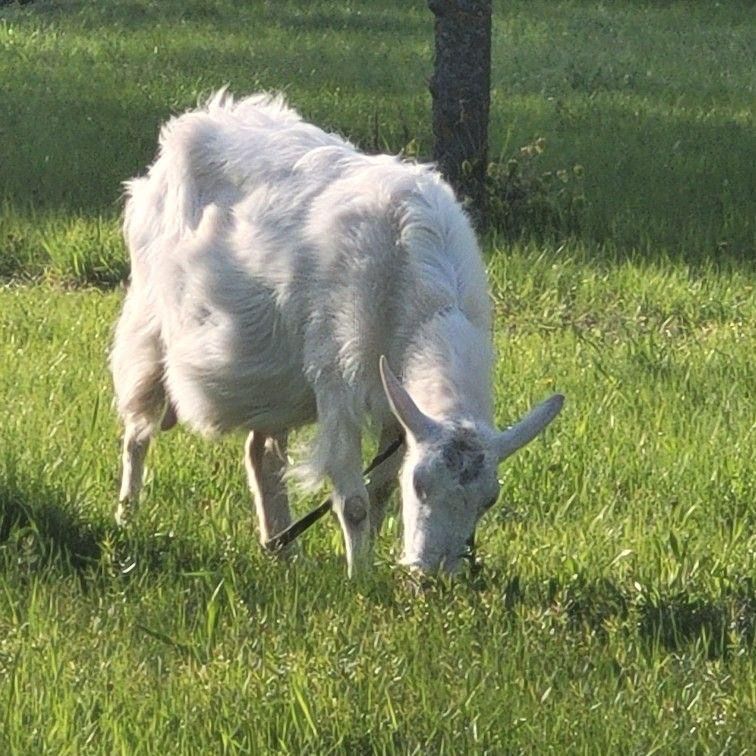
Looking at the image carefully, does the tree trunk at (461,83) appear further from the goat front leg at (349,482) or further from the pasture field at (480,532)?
the goat front leg at (349,482)

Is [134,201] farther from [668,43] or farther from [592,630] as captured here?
[668,43]

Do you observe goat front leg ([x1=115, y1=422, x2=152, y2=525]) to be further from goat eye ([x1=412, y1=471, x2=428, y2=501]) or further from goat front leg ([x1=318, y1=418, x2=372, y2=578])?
goat eye ([x1=412, y1=471, x2=428, y2=501])

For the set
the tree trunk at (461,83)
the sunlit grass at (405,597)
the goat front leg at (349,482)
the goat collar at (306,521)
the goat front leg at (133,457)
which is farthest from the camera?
the tree trunk at (461,83)

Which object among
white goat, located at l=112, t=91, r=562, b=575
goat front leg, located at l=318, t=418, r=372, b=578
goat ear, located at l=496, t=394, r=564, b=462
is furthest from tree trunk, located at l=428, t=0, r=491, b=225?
goat ear, located at l=496, t=394, r=564, b=462

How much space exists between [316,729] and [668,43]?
61.8 ft

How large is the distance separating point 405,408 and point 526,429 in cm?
38

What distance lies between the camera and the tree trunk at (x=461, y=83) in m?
11.8

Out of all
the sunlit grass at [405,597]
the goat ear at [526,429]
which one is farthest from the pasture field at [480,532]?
the goat ear at [526,429]

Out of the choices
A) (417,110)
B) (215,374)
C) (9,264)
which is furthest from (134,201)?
(417,110)

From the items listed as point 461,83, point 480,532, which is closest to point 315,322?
point 480,532

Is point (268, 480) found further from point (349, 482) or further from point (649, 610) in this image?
point (649, 610)

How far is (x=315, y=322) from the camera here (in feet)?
19.5

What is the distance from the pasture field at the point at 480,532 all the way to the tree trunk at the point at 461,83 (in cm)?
45

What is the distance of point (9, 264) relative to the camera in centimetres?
1093
